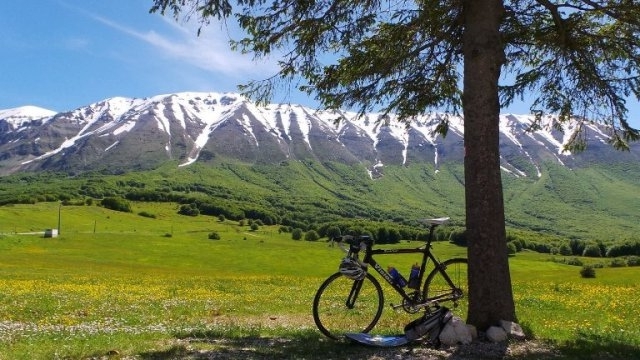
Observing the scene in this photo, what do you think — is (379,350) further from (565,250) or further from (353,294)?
(565,250)

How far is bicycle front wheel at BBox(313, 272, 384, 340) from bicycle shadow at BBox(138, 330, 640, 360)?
2.48 feet

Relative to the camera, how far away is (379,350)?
10.3 meters

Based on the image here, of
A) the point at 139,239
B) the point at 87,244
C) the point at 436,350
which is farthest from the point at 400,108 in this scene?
the point at 139,239

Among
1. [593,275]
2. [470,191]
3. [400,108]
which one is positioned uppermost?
[400,108]

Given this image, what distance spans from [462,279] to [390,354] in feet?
12.7

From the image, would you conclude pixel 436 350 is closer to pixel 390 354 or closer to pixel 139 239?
pixel 390 354

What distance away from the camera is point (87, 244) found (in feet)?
394

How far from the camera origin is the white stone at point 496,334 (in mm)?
10734

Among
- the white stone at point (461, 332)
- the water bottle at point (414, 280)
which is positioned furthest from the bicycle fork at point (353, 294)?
the white stone at point (461, 332)

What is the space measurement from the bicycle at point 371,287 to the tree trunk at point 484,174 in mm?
879

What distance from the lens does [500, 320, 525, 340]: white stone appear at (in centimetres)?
1096

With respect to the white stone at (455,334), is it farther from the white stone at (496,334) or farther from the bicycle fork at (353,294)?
the bicycle fork at (353,294)

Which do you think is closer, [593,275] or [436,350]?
[436,350]

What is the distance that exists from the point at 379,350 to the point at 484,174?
4.04m
